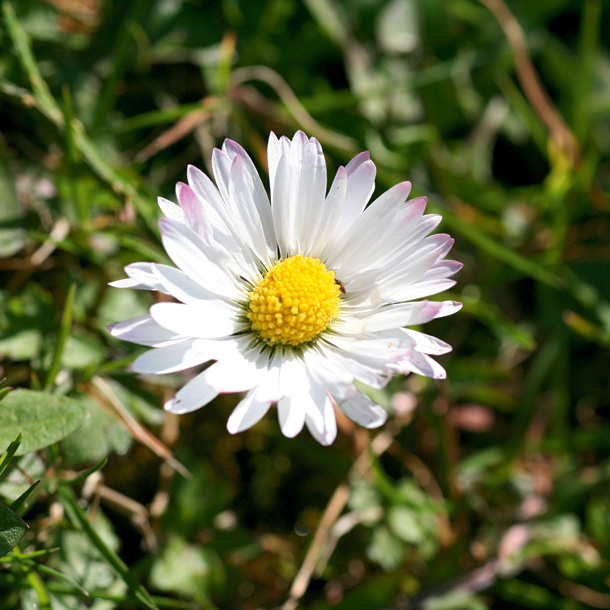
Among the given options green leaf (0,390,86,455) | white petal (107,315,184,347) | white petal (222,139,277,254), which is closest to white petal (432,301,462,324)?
white petal (222,139,277,254)

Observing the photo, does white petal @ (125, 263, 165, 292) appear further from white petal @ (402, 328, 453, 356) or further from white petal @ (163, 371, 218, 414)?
white petal @ (402, 328, 453, 356)

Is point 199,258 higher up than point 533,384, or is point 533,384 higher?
point 199,258

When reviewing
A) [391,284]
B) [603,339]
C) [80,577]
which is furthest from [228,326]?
[603,339]

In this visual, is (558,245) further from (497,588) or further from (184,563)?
(184,563)

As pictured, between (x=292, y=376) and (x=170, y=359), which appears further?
(x=292, y=376)

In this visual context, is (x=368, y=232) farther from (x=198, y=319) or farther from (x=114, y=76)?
(x=114, y=76)

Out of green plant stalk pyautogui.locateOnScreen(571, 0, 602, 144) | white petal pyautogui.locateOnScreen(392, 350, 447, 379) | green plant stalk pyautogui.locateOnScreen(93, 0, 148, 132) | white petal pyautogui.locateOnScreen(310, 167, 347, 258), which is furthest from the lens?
green plant stalk pyautogui.locateOnScreen(571, 0, 602, 144)

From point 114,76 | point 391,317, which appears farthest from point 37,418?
point 114,76
